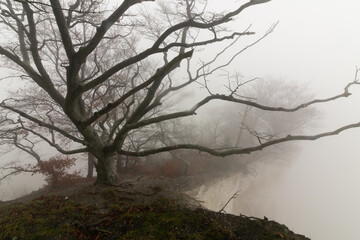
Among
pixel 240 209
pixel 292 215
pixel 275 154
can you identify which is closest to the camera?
pixel 240 209

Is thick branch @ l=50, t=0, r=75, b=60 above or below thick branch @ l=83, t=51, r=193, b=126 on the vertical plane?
above

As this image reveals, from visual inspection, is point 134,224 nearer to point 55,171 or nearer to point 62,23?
point 62,23

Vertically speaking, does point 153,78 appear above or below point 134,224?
above

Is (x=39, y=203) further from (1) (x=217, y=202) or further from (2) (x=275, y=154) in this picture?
(2) (x=275, y=154)

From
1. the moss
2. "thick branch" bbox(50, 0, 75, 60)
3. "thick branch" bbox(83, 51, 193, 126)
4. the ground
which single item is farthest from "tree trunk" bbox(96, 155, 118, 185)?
"thick branch" bbox(50, 0, 75, 60)

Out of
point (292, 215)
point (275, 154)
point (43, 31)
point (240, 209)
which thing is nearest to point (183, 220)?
point (43, 31)

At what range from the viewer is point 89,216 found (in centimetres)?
283

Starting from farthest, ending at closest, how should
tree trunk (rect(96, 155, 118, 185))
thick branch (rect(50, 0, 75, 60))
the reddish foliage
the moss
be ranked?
the reddish foliage
tree trunk (rect(96, 155, 118, 185))
thick branch (rect(50, 0, 75, 60))
the moss

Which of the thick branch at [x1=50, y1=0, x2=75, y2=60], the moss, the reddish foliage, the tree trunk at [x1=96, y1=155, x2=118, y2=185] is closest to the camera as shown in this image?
the moss

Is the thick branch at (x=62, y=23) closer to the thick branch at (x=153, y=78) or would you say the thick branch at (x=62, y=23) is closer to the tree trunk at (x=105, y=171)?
the thick branch at (x=153, y=78)

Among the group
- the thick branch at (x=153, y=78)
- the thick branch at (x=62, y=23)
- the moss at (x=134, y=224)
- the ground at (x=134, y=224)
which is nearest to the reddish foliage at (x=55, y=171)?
the ground at (x=134, y=224)

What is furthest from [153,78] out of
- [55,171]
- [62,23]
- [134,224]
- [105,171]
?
[55,171]

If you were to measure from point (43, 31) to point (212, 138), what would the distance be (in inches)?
542

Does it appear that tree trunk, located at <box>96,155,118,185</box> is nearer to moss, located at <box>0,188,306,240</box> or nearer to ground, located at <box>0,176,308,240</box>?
ground, located at <box>0,176,308,240</box>
